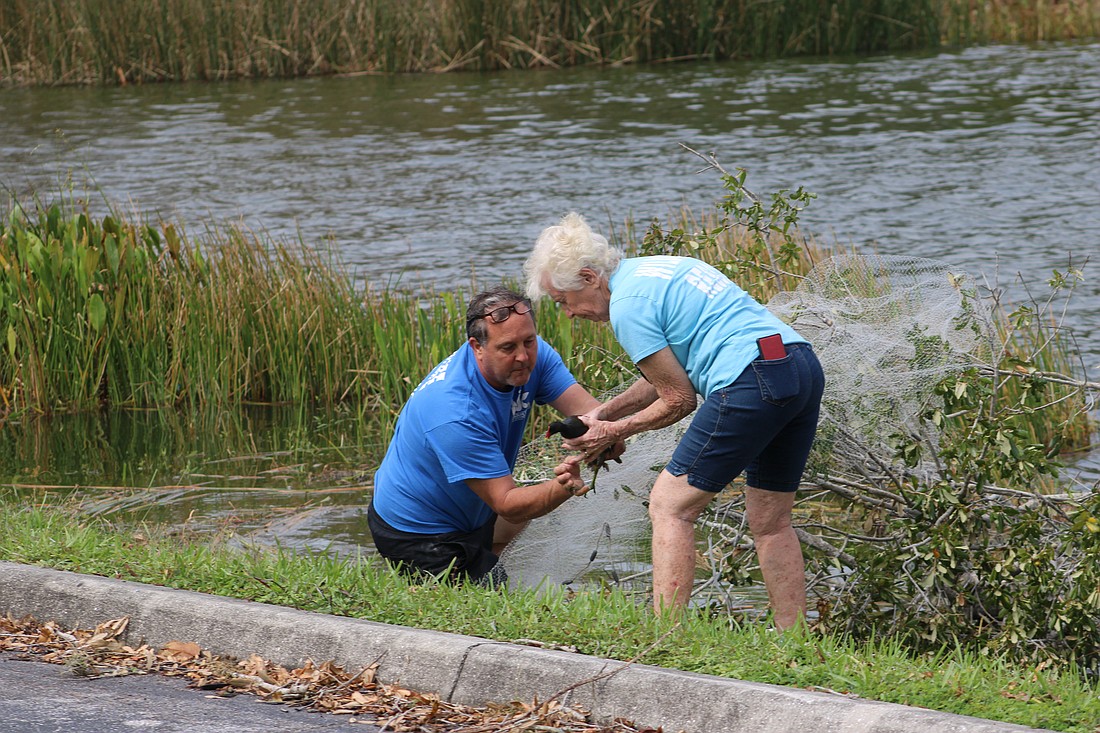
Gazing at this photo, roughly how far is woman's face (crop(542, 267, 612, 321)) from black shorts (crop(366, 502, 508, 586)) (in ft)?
3.54

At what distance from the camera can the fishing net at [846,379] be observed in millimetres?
5523

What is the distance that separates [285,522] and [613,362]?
198 centimetres

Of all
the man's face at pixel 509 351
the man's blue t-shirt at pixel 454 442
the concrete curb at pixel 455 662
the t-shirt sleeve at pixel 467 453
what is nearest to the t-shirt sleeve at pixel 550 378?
the man's blue t-shirt at pixel 454 442

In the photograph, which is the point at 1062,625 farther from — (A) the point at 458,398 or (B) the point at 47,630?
(B) the point at 47,630

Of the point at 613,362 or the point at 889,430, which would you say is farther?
the point at 613,362

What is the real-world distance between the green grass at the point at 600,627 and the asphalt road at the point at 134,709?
20.5 inches

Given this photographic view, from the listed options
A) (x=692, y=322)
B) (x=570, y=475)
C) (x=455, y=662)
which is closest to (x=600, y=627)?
(x=455, y=662)

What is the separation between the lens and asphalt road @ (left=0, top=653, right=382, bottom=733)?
162 inches

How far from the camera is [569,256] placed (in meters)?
5.00

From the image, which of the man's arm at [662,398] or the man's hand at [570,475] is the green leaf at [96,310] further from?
the man's arm at [662,398]

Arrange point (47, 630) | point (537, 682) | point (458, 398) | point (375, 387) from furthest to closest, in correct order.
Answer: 1. point (375, 387)
2. point (458, 398)
3. point (47, 630)
4. point (537, 682)

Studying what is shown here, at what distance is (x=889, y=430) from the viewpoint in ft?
18.2

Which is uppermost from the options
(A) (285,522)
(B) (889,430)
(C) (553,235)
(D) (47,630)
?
(C) (553,235)

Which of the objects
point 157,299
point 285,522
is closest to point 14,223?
point 157,299
